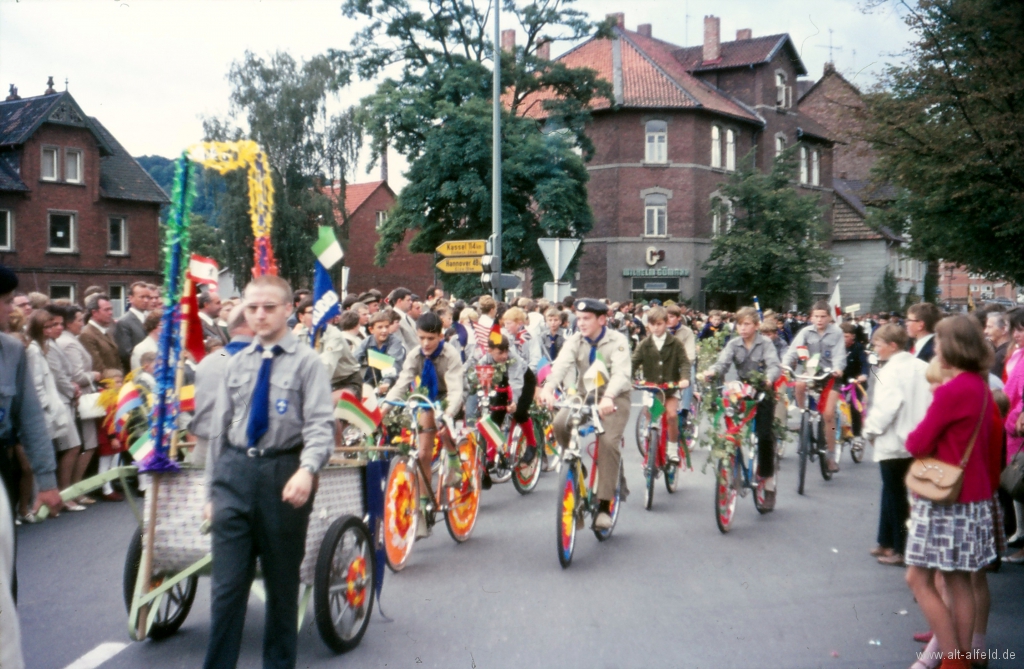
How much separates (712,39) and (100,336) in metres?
45.3

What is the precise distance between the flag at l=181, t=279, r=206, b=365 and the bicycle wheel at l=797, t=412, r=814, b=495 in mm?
6957

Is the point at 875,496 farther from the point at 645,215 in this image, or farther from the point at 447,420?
the point at 645,215

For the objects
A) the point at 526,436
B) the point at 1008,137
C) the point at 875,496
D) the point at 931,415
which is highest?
the point at 1008,137

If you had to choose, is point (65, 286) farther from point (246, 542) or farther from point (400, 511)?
point (246, 542)

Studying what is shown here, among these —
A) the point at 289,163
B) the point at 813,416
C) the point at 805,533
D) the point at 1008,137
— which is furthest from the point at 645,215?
the point at 805,533

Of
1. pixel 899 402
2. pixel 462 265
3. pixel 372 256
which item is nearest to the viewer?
pixel 899 402

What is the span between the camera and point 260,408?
4.17m

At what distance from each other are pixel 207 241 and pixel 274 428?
45497 millimetres

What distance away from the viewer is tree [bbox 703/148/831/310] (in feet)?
136

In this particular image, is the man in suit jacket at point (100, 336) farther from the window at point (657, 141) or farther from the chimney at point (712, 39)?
the chimney at point (712, 39)

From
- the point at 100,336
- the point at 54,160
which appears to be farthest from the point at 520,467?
the point at 54,160

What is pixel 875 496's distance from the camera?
1012cm

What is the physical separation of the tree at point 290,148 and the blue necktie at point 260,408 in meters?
37.1

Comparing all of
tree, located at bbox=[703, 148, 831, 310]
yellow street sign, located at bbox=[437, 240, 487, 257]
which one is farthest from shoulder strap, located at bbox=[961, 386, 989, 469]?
tree, located at bbox=[703, 148, 831, 310]
